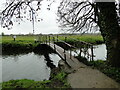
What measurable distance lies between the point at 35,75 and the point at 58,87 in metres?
5.59

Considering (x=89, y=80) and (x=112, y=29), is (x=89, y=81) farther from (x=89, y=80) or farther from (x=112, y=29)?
(x=112, y=29)

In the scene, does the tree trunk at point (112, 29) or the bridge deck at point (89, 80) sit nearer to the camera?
the bridge deck at point (89, 80)

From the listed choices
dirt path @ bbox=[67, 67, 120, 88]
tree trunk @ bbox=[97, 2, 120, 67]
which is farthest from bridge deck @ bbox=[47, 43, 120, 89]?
tree trunk @ bbox=[97, 2, 120, 67]

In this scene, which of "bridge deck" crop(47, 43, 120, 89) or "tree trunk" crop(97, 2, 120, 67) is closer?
"bridge deck" crop(47, 43, 120, 89)

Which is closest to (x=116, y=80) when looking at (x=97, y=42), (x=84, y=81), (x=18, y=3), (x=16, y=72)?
(x=84, y=81)

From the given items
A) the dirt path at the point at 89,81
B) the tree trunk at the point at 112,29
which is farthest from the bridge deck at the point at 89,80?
the tree trunk at the point at 112,29

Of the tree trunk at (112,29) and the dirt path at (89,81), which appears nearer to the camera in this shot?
the dirt path at (89,81)

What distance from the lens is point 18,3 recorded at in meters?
7.01

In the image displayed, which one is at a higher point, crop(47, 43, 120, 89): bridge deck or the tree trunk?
the tree trunk

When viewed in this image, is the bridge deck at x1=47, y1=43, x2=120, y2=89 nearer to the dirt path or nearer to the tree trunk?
the dirt path

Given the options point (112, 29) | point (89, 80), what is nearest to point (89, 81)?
point (89, 80)

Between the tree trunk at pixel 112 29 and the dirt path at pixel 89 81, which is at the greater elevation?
the tree trunk at pixel 112 29

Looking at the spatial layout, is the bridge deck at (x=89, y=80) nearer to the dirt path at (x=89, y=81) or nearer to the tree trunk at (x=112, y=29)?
the dirt path at (x=89, y=81)

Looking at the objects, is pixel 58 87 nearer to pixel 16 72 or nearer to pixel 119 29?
pixel 119 29
